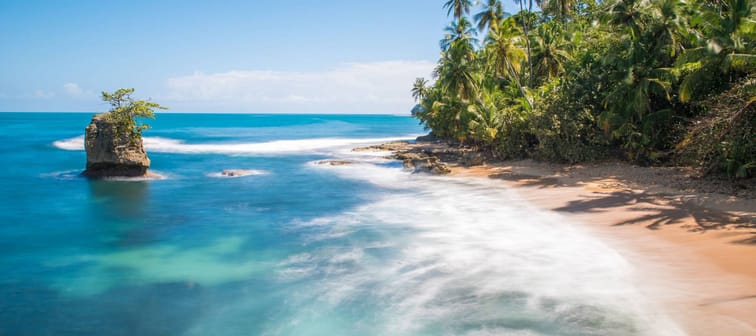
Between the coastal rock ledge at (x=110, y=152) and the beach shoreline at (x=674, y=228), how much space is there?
1849 centimetres

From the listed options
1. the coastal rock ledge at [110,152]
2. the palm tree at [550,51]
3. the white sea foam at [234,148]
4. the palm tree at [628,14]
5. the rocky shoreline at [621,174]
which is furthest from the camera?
the white sea foam at [234,148]

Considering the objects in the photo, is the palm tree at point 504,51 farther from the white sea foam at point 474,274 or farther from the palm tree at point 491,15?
the white sea foam at point 474,274

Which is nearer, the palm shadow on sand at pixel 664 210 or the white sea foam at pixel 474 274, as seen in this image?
the white sea foam at pixel 474 274

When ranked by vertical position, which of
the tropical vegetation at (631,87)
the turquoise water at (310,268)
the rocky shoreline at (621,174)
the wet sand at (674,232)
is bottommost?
the turquoise water at (310,268)

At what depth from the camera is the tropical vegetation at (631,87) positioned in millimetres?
14773

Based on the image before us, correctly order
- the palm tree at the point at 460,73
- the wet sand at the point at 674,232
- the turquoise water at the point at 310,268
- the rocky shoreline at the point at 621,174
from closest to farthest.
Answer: the wet sand at the point at 674,232
the turquoise water at the point at 310,268
the rocky shoreline at the point at 621,174
the palm tree at the point at 460,73

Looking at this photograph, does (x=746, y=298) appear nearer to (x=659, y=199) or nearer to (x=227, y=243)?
(x=659, y=199)

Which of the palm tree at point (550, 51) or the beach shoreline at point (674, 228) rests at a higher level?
the palm tree at point (550, 51)

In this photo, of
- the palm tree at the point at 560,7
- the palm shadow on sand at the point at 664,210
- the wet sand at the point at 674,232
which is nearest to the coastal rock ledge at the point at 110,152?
the wet sand at the point at 674,232

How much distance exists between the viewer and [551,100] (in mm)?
23641

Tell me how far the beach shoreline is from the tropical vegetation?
1374 mm

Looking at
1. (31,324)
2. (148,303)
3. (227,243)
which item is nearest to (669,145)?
(227,243)

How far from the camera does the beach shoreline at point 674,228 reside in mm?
8156

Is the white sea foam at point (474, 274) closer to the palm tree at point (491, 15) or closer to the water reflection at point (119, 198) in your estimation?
the water reflection at point (119, 198)
